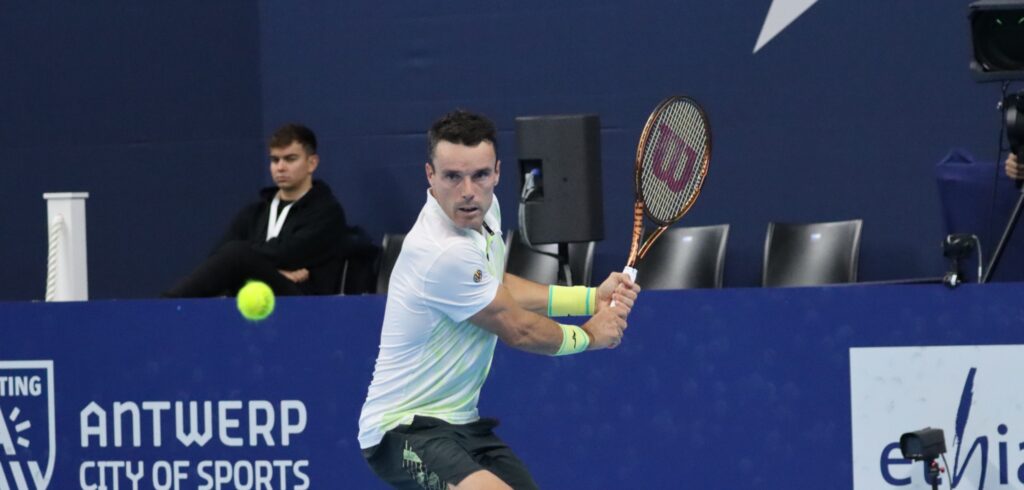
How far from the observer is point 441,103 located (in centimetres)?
934

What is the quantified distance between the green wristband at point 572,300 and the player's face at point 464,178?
1.53 feet

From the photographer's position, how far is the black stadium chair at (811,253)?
26.6 ft

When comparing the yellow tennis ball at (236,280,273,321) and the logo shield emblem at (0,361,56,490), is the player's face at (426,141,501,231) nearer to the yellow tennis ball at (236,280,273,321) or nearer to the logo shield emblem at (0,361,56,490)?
the yellow tennis ball at (236,280,273,321)

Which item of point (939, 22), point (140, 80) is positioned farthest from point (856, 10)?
point (140, 80)

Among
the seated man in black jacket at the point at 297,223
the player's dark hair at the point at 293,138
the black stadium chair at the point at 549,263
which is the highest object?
the player's dark hair at the point at 293,138

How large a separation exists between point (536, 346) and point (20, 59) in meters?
5.26

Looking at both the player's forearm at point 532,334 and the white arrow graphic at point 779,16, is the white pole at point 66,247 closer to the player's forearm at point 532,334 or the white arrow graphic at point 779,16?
the white arrow graphic at point 779,16

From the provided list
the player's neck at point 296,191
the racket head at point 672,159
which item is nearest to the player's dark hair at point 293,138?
the player's neck at point 296,191

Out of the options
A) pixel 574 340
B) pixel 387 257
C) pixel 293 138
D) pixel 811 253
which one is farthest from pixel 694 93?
pixel 574 340

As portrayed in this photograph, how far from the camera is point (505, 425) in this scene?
21.5 ft

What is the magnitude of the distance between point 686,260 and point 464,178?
403 centimetres

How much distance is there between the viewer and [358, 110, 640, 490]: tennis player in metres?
4.50

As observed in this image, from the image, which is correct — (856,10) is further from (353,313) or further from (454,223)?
(454,223)

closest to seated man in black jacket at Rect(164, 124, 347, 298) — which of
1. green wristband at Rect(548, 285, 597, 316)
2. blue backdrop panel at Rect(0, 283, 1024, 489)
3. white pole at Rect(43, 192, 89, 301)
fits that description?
white pole at Rect(43, 192, 89, 301)
